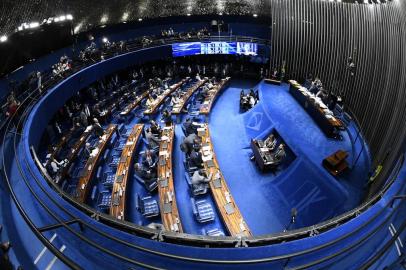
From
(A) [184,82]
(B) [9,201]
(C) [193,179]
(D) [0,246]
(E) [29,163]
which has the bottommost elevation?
(D) [0,246]

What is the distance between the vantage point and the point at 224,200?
29.6 ft

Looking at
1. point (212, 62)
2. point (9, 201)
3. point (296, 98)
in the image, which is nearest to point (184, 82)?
point (212, 62)

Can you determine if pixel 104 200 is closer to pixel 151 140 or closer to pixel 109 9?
pixel 151 140

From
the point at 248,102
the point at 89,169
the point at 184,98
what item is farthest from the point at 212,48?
the point at 89,169

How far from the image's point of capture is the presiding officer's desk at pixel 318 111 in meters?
12.2

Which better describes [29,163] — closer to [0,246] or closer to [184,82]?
[0,246]

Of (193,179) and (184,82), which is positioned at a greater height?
(184,82)

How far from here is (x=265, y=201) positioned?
10477 millimetres

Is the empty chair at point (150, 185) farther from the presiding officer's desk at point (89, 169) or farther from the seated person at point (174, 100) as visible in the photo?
the seated person at point (174, 100)

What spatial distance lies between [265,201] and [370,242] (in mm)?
5321

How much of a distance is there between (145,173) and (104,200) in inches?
68.4

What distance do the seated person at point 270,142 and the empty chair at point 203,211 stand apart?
4379mm

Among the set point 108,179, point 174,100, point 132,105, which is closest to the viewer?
point 108,179

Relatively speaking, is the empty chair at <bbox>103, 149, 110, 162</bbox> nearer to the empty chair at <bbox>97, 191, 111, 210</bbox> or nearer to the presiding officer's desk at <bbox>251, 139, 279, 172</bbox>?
the empty chair at <bbox>97, 191, 111, 210</bbox>
